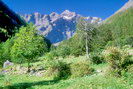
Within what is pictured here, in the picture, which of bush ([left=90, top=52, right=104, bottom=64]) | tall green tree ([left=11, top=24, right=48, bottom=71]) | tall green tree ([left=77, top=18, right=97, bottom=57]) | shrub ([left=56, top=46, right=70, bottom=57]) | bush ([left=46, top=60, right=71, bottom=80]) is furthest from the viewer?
shrub ([left=56, top=46, right=70, bottom=57])

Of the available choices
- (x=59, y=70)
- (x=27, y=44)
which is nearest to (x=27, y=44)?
(x=27, y=44)

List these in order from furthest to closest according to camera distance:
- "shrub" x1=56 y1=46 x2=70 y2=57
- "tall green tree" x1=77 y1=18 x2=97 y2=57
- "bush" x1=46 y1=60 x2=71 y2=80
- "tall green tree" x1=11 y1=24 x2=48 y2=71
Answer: "shrub" x1=56 y1=46 x2=70 y2=57 < "tall green tree" x1=77 y1=18 x2=97 y2=57 < "tall green tree" x1=11 y1=24 x2=48 y2=71 < "bush" x1=46 y1=60 x2=71 y2=80

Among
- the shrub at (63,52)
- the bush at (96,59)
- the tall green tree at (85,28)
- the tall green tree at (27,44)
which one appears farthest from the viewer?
the shrub at (63,52)

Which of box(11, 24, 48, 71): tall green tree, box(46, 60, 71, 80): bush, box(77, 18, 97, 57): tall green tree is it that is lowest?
box(46, 60, 71, 80): bush

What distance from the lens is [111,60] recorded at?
24438 millimetres

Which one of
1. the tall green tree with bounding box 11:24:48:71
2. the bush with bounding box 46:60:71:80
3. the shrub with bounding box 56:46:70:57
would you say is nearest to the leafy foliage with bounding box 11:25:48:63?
the tall green tree with bounding box 11:24:48:71

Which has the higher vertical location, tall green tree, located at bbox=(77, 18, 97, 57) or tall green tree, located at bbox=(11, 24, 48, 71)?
tall green tree, located at bbox=(77, 18, 97, 57)

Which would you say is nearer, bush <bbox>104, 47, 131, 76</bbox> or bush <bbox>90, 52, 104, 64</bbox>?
bush <bbox>104, 47, 131, 76</bbox>

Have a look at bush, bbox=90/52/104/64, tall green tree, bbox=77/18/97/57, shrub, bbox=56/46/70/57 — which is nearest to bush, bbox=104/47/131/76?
bush, bbox=90/52/104/64

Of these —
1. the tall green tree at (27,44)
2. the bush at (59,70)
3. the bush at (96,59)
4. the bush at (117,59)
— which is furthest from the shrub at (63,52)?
the bush at (117,59)

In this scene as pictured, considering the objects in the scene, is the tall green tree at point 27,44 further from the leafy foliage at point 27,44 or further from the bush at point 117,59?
the bush at point 117,59

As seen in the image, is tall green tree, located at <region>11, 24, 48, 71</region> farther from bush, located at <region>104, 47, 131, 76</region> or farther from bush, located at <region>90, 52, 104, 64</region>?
bush, located at <region>104, 47, 131, 76</region>

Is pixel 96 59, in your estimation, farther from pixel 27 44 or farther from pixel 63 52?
pixel 63 52

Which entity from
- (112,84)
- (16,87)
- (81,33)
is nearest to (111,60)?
(112,84)
